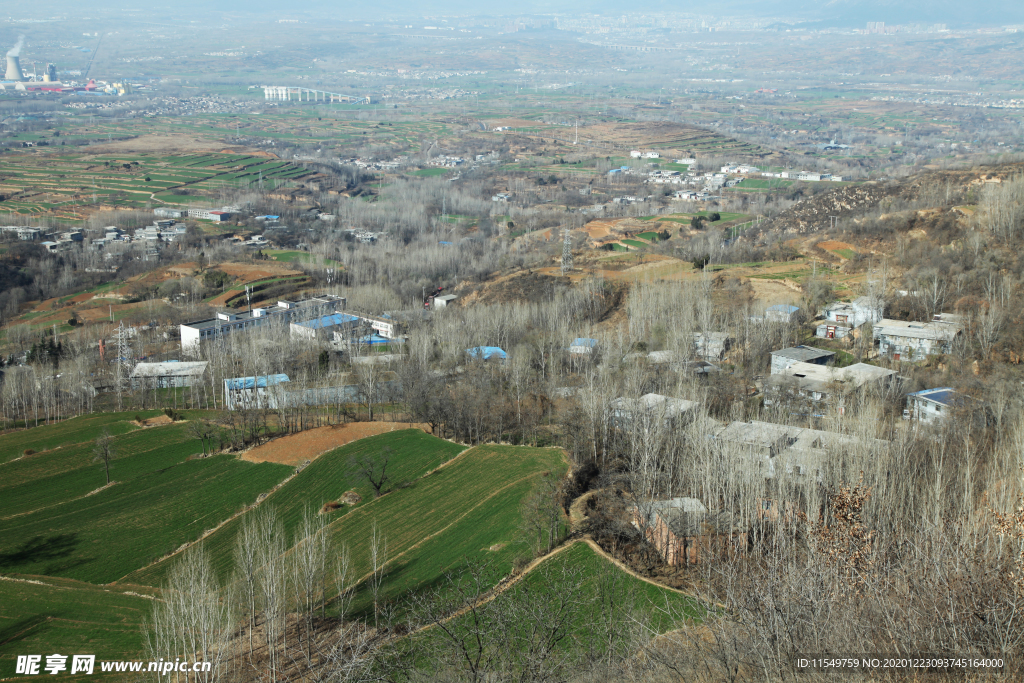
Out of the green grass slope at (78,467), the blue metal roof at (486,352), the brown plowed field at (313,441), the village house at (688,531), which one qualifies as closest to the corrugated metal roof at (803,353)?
the blue metal roof at (486,352)

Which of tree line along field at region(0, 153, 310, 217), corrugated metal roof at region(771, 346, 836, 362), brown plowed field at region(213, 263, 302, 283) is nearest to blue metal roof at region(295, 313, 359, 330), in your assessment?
brown plowed field at region(213, 263, 302, 283)

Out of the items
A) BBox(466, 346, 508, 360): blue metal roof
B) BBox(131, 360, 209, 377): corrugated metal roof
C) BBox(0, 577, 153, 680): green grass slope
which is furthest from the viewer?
BBox(131, 360, 209, 377): corrugated metal roof

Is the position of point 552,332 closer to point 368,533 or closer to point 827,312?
point 827,312

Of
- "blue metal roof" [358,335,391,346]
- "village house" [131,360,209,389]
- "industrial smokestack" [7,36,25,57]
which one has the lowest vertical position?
"village house" [131,360,209,389]

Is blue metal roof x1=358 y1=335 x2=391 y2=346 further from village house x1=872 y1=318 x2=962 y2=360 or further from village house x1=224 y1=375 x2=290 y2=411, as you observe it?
village house x1=872 y1=318 x2=962 y2=360

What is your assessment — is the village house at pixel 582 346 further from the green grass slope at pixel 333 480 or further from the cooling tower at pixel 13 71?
the cooling tower at pixel 13 71
